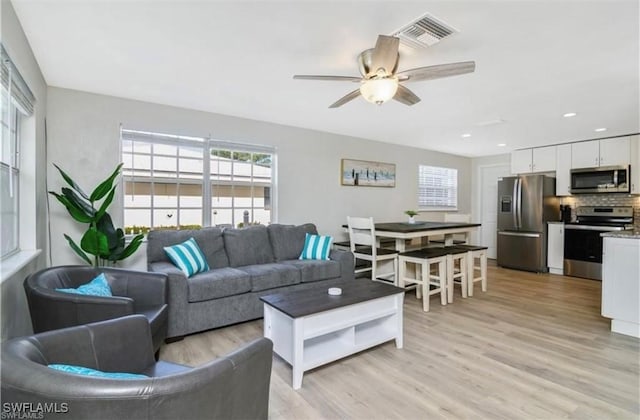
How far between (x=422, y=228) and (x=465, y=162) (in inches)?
154

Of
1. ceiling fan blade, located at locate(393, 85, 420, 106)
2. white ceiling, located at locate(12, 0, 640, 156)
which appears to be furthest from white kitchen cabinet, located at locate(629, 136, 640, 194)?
ceiling fan blade, located at locate(393, 85, 420, 106)

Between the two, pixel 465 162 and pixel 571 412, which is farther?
pixel 465 162

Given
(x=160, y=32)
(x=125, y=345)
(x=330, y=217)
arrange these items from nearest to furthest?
(x=125, y=345), (x=160, y=32), (x=330, y=217)

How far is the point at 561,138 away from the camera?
17.1 ft

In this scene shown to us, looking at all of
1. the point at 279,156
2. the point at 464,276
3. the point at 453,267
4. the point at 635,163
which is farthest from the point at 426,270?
the point at 635,163

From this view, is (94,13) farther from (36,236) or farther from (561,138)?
(561,138)

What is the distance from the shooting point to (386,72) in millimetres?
2229

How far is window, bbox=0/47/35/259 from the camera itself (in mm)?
1944

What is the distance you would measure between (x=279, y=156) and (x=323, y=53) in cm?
225

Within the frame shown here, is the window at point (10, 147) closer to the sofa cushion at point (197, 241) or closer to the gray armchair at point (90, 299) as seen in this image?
the gray armchair at point (90, 299)

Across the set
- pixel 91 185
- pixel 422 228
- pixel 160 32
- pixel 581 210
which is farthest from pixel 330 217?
pixel 581 210

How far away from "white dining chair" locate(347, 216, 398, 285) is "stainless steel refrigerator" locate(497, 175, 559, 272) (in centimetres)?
299

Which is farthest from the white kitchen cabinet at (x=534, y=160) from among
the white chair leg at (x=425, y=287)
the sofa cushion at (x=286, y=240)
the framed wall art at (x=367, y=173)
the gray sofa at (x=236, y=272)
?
the sofa cushion at (x=286, y=240)

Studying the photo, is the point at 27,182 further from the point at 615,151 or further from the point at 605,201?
the point at 605,201
